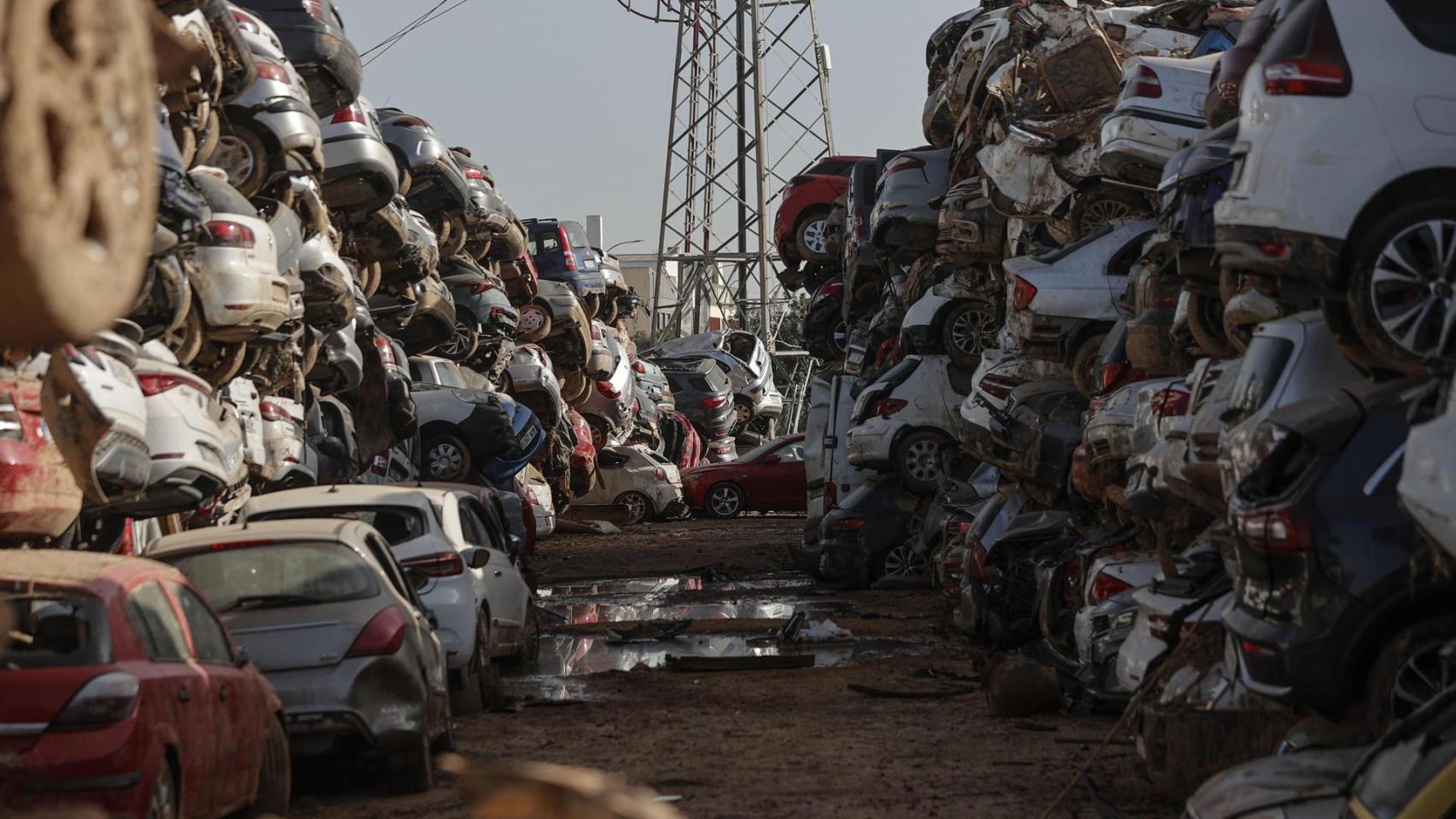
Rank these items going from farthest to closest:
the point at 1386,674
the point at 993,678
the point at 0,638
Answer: the point at 993,678, the point at 1386,674, the point at 0,638

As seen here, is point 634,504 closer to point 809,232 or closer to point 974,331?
point 809,232

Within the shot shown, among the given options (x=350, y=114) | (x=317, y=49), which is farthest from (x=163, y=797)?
(x=350, y=114)

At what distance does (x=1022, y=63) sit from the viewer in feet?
68.6

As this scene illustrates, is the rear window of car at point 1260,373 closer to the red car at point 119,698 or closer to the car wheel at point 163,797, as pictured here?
the red car at point 119,698

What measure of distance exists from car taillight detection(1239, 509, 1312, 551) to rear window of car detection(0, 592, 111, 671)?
14.1ft

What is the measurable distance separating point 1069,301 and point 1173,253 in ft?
17.3

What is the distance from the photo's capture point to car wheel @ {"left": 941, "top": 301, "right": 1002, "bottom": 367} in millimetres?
26314

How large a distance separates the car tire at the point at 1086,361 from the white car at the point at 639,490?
88.3ft

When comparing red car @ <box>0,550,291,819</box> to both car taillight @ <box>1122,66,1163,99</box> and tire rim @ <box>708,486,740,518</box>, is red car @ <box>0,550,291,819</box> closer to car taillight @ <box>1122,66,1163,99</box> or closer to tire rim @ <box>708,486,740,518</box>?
car taillight @ <box>1122,66,1163,99</box>

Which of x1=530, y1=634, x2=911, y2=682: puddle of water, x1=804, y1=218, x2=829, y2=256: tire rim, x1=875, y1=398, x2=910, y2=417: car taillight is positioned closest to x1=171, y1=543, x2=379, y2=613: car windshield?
x1=530, y1=634, x2=911, y2=682: puddle of water

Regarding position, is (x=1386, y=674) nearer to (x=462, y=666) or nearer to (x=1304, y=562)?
(x=1304, y=562)

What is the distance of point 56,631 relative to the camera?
25.2ft

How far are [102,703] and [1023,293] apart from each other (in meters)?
A: 12.9

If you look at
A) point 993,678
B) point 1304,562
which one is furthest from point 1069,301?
point 1304,562
